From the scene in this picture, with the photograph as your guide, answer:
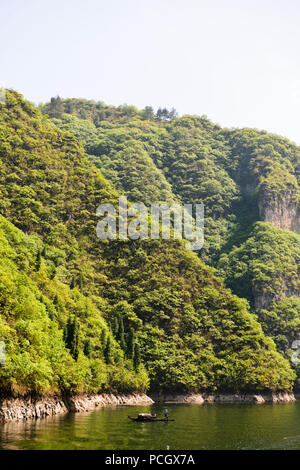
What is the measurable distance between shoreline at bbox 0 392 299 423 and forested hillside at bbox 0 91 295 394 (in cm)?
193

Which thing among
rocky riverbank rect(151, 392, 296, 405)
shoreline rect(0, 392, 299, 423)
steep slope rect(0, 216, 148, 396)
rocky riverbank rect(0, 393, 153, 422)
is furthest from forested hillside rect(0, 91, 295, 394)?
rocky riverbank rect(0, 393, 153, 422)

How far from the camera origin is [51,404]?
64.1 meters

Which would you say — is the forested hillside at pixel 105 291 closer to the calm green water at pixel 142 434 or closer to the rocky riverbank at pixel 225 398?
the rocky riverbank at pixel 225 398

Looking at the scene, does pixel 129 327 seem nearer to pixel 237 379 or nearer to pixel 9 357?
pixel 237 379

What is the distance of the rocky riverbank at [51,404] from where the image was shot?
53.7 meters

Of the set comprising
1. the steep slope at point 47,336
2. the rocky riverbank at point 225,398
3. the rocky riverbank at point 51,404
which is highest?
the steep slope at point 47,336

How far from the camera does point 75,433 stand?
4566 centimetres

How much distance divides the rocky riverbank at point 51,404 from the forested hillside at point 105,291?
2.14 metres

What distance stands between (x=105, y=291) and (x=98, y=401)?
42777 millimetres

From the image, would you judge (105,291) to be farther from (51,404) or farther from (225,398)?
(51,404)

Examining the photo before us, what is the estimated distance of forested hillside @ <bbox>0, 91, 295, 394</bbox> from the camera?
9512 cm

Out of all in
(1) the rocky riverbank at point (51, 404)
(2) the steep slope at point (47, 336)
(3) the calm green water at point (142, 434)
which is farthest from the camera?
(2) the steep slope at point (47, 336)

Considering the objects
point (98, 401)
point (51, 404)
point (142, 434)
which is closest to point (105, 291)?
point (98, 401)

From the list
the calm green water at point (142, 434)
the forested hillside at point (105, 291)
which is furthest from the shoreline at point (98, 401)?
the calm green water at point (142, 434)
